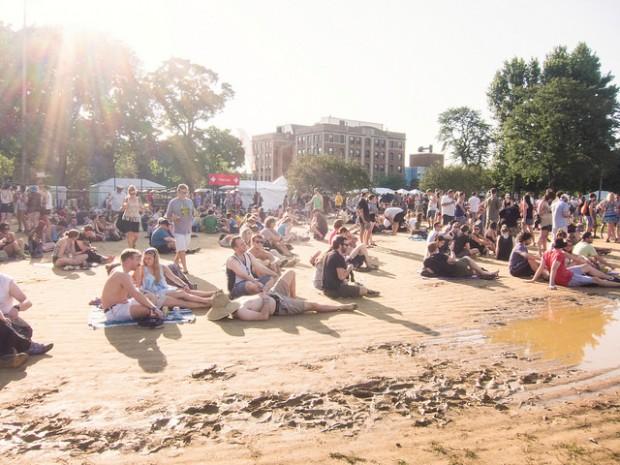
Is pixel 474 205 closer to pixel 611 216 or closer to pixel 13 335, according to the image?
pixel 611 216

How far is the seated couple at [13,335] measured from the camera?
4809 millimetres

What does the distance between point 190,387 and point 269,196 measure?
32185 mm

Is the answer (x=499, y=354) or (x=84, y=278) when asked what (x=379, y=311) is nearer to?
(x=499, y=354)

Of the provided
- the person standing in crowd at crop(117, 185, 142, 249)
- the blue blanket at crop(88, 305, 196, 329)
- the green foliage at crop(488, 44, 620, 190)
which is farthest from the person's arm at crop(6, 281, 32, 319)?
the green foliage at crop(488, 44, 620, 190)

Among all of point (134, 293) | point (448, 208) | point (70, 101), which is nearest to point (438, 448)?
point (134, 293)

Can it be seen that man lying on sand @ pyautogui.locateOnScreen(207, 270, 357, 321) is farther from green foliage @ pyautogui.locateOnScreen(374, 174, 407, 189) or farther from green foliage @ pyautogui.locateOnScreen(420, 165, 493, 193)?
green foliage @ pyautogui.locateOnScreen(374, 174, 407, 189)

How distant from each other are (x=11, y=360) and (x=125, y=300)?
172cm

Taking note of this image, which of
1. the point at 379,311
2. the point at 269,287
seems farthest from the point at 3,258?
the point at 379,311

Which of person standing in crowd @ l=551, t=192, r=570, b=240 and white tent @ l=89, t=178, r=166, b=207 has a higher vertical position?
white tent @ l=89, t=178, r=166, b=207

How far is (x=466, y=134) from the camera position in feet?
225

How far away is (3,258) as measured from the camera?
12.0 meters

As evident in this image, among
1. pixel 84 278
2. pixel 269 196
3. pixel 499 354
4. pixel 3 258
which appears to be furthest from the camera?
pixel 269 196

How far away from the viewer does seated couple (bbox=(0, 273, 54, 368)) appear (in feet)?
15.8

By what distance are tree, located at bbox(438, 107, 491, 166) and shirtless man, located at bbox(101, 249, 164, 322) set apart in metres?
65.6
